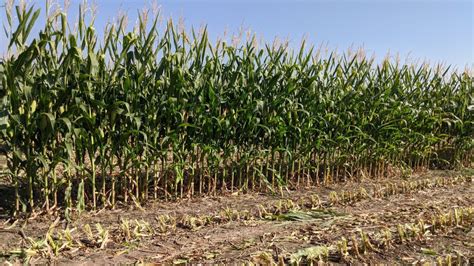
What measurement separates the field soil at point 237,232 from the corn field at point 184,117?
30 cm

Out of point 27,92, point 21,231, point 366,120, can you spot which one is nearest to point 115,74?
point 27,92

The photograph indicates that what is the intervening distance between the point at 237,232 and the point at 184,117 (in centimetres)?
155

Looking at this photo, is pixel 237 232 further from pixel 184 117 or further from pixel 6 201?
pixel 6 201

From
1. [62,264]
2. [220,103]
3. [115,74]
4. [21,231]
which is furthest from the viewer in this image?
[220,103]

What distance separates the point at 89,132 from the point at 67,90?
0.47m

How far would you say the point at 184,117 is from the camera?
4.48 m

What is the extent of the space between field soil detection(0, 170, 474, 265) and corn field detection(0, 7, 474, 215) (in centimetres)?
30

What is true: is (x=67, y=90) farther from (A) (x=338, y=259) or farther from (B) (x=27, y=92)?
(A) (x=338, y=259)

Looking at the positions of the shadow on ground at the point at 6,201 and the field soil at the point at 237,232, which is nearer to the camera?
the field soil at the point at 237,232

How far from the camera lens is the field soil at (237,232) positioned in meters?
2.93

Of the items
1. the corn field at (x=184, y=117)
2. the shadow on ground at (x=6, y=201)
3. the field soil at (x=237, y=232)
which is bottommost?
the field soil at (x=237, y=232)

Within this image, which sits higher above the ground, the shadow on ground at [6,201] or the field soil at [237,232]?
the shadow on ground at [6,201]

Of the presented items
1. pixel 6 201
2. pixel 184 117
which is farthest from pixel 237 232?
pixel 6 201

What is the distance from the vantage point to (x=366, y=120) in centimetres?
604
